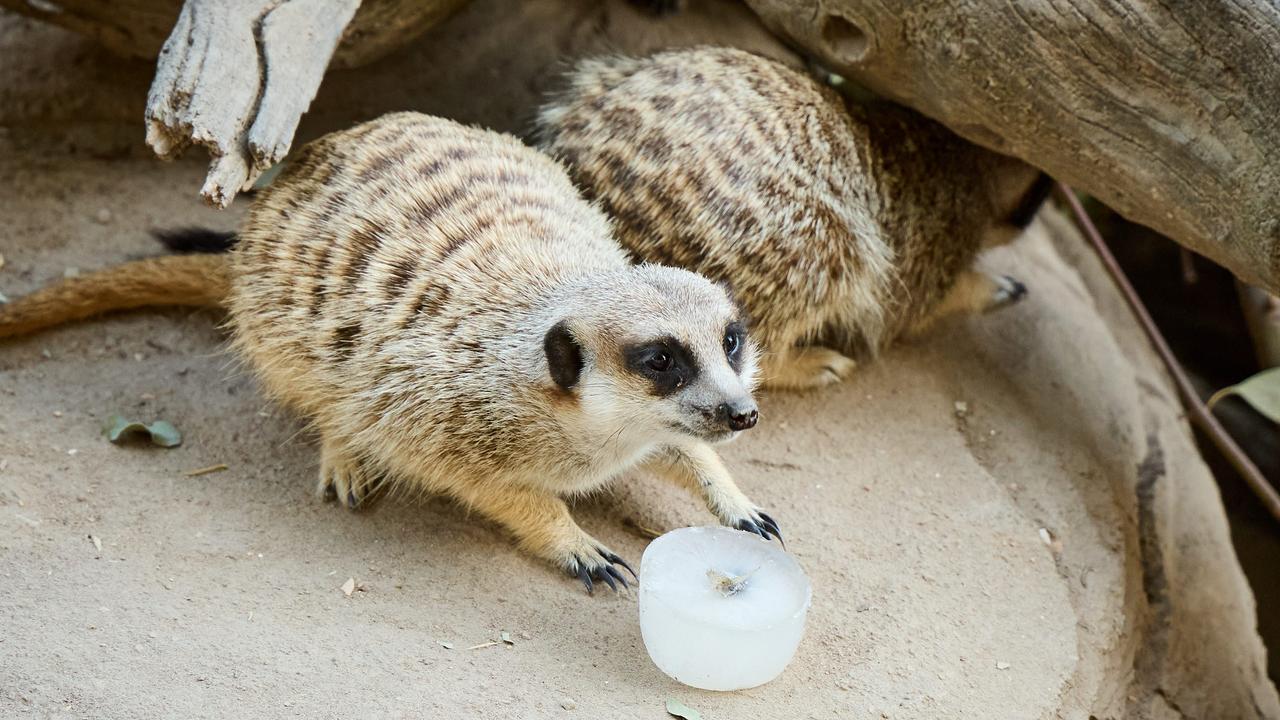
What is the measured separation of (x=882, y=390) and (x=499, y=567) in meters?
1.43

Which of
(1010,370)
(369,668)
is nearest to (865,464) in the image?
(1010,370)

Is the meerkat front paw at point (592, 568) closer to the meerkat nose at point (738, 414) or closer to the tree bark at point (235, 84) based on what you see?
the meerkat nose at point (738, 414)

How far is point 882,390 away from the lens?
3.46 metres

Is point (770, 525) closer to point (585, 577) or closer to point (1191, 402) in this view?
point (585, 577)

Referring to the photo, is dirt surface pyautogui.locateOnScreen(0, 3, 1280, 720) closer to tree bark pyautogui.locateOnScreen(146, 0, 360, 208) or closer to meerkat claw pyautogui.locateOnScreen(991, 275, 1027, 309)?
meerkat claw pyautogui.locateOnScreen(991, 275, 1027, 309)

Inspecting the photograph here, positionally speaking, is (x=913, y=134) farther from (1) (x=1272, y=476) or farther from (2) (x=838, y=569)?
(1) (x=1272, y=476)

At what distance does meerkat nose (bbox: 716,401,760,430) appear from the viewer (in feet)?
6.94

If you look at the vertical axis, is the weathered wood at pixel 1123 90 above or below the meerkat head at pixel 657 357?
above

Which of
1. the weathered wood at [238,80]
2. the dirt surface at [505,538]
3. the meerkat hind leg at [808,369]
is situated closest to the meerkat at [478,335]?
the dirt surface at [505,538]

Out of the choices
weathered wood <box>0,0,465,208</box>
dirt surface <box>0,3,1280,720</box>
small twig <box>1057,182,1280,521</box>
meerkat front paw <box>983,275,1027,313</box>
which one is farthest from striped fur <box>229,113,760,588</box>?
small twig <box>1057,182,1280,521</box>

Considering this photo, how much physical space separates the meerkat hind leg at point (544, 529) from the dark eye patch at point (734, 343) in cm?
56

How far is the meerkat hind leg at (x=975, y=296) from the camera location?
3.64 m

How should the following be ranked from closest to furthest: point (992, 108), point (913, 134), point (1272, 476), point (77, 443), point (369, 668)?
point (369, 668)
point (77, 443)
point (992, 108)
point (913, 134)
point (1272, 476)

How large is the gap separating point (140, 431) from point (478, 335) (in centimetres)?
99
